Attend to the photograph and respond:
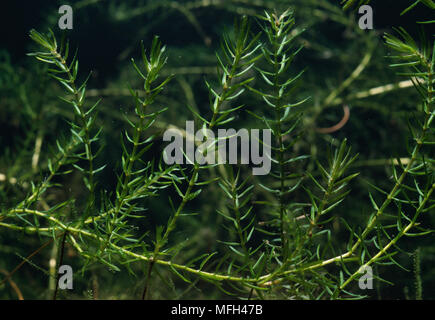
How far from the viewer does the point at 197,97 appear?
6.61 ft

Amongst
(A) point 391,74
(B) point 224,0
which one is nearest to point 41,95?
(B) point 224,0

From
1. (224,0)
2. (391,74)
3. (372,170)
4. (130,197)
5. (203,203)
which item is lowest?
(130,197)

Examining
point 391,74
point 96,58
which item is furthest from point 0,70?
point 391,74

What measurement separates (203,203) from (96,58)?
87 centimetres

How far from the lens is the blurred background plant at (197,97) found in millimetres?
1387

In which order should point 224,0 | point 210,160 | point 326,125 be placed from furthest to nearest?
point 224,0, point 326,125, point 210,160

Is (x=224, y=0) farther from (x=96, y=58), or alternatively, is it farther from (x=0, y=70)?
(x=0, y=70)

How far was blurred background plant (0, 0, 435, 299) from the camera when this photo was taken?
1.39 meters

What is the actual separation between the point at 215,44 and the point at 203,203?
78 cm
